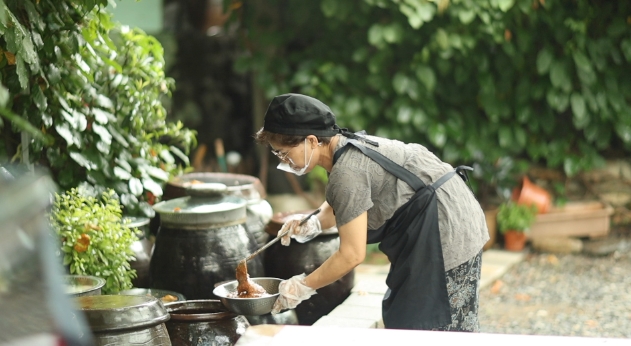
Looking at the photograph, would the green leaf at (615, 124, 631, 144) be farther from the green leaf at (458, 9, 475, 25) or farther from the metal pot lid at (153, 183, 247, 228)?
the metal pot lid at (153, 183, 247, 228)

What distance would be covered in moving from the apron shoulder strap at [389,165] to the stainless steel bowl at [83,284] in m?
1.15

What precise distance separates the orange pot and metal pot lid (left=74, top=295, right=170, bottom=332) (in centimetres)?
528

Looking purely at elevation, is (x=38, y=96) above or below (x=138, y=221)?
above

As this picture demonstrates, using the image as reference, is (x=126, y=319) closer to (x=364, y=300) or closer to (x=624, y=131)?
(x=364, y=300)

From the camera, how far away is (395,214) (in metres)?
3.26

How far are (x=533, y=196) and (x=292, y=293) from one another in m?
4.87

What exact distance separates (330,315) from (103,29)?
2.00m

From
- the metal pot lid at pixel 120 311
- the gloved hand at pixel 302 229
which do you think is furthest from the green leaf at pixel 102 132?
the metal pot lid at pixel 120 311

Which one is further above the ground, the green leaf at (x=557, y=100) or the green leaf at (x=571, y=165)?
the green leaf at (x=557, y=100)

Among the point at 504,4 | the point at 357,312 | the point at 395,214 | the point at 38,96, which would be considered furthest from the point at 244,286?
the point at 504,4

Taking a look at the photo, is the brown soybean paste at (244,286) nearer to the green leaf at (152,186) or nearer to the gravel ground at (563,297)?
the green leaf at (152,186)

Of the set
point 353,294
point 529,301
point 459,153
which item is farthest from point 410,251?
point 459,153

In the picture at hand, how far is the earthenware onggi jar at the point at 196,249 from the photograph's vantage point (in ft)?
12.7

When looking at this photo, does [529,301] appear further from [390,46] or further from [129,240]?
[129,240]
